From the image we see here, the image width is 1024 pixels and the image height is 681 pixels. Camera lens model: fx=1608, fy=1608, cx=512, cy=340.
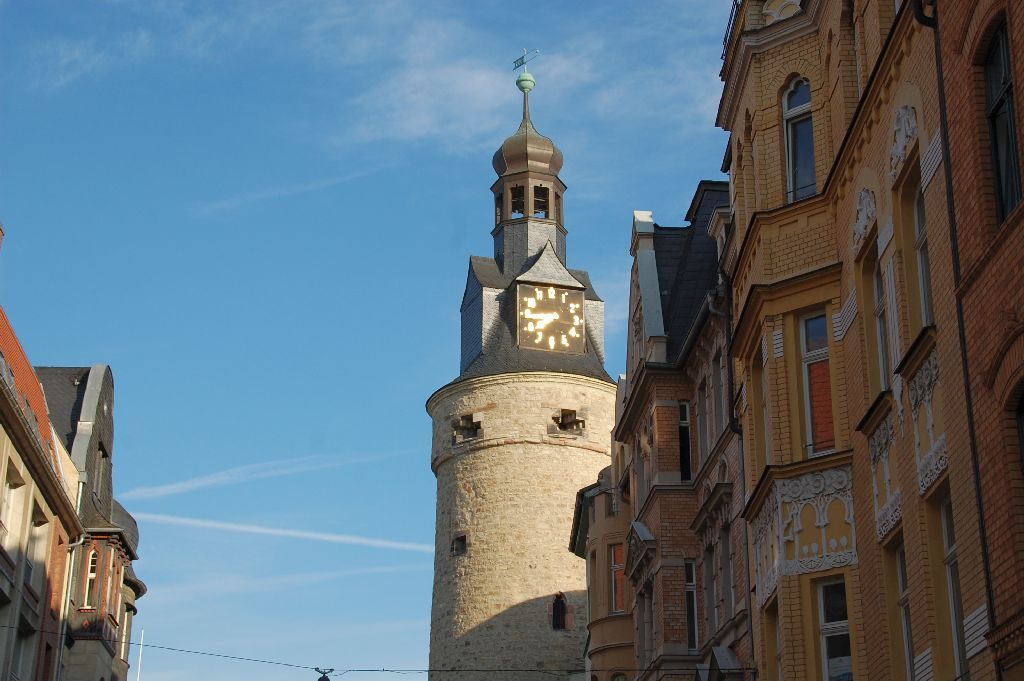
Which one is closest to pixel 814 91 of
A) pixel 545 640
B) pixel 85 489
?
pixel 85 489

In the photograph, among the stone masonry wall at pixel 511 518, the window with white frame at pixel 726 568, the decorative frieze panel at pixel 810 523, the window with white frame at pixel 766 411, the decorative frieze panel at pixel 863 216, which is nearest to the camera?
the decorative frieze panel at pixel 863 216

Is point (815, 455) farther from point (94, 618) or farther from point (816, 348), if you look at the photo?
point (94, 618)

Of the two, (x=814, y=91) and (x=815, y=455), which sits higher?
(x=814, y=91)

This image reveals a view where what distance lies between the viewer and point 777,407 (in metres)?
17.9

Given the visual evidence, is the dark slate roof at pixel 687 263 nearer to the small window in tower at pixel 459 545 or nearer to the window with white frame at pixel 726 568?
the window with white frame at pixel 726 568

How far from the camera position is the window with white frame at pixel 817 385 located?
56.7 ft

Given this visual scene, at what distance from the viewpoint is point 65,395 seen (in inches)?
1391

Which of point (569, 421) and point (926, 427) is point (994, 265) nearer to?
point (926, 427)

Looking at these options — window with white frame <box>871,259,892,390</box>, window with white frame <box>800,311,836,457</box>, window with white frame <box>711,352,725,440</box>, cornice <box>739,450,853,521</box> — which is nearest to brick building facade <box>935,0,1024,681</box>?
window with white frame <box>871,259,892,390</box>

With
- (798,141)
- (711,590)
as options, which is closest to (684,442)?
(711,590)

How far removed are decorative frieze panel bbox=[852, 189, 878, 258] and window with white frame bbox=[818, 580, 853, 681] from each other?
3529 millimetres

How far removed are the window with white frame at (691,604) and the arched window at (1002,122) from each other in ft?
48.9

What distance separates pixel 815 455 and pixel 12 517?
15891 millimetres

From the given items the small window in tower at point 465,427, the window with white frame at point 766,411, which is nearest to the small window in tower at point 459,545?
the small window in tower at point 465,427
